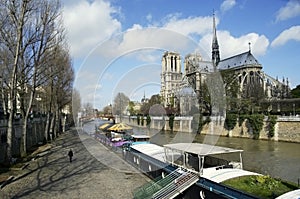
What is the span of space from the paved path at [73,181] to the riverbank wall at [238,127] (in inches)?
1198

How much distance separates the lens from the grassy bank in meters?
11.3

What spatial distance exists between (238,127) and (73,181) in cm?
4239

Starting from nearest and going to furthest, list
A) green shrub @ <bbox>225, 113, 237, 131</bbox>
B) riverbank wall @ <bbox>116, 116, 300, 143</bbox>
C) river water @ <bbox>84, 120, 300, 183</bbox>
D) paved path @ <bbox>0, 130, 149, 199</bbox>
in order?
paved path @ <bbox>0, 130, 149, 199</bbox> < river water @ <bbox>84, 120, 300, 183</bbox> < riverbank wall @ <bbox>116, 116, 300, 143</bbox> < green shrub @ <bbox>225, 113, 237, 131</bbox>

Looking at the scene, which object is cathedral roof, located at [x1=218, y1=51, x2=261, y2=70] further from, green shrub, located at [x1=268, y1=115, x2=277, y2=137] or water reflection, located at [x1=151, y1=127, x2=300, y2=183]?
water reflection, located at [x1=151, y1=127, x2=300, y2=183]

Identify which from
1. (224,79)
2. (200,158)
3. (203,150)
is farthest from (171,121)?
(200,158)

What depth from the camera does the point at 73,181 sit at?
58.7 feet

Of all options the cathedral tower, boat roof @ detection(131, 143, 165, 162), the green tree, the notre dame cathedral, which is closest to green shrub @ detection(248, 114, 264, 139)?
the notre dame cathedral

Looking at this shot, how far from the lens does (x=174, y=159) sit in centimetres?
1695

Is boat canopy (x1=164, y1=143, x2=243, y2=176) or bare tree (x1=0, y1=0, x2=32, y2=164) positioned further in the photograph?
bare tree (x1=0, y1=0, x2=32, y2=164)

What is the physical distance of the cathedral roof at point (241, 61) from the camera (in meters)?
105

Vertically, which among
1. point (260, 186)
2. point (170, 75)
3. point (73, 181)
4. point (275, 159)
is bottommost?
point (275, 159)

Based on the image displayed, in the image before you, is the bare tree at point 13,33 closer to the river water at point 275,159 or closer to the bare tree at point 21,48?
the bare tree at point 21,48

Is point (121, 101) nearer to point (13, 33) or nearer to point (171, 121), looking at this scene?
point (13, 33)

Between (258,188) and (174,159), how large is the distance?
19.2ft
